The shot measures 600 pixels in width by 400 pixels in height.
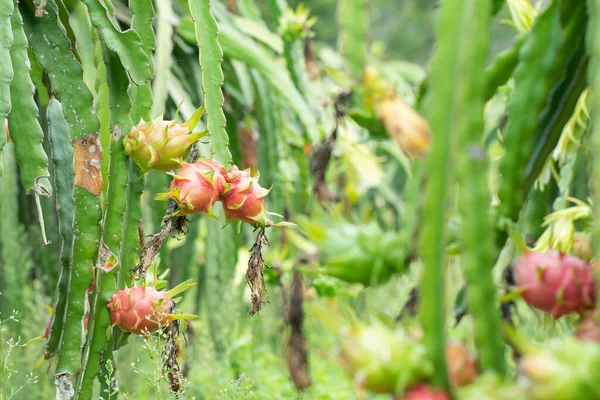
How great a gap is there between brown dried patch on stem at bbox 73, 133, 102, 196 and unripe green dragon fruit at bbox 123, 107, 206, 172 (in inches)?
3.1

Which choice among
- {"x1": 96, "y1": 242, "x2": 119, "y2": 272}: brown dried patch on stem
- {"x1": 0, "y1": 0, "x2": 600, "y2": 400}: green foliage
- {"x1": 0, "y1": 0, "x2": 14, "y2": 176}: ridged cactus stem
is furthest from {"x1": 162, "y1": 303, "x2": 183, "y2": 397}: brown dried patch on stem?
{"x1": 0, "y1": 0, "x2": 14, "y2": 176}: ridged cactus stem

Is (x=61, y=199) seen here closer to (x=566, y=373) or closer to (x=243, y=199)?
(x=243, y=199)

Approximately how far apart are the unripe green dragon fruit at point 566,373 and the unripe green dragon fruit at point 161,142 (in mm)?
660

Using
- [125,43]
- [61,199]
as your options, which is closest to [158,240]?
[61,199]

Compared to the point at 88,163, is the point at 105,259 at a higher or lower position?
lower

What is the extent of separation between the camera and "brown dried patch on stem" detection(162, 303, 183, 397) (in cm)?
107

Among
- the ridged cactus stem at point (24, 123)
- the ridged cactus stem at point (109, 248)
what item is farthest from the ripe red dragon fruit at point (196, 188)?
the ridged cactus stem at point (24, 123)

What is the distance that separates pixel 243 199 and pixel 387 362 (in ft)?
1.56

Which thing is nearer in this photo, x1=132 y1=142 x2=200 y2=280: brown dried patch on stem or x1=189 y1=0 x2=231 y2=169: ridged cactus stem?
x1=132 y1=142 x2=200 y2=280: brown dried patch on stem

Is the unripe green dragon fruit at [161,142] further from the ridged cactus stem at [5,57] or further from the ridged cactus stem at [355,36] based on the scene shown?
the ridged cactus stem at [355,36]

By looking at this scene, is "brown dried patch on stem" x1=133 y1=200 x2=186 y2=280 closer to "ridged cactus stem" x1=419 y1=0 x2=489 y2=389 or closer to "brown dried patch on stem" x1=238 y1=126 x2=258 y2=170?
"ridged cactus stem" x1=419 y1=0 x2=489 y2=389

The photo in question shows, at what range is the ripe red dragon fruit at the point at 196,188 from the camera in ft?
3.14

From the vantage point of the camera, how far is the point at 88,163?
109cm

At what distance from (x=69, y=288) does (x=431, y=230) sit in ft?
2.34
